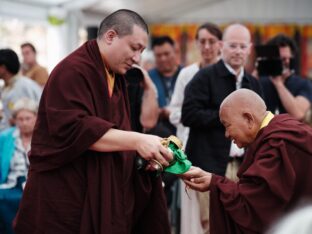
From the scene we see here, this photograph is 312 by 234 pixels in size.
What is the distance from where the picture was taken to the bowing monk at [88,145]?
106 inches

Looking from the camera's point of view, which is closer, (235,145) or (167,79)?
(235,145)

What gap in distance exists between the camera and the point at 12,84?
5.71 m

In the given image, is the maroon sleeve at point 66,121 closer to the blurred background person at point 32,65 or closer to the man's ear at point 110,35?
the man's ear at point 110,35

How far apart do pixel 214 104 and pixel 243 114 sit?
118cm

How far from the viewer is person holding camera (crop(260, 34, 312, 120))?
4.65 m

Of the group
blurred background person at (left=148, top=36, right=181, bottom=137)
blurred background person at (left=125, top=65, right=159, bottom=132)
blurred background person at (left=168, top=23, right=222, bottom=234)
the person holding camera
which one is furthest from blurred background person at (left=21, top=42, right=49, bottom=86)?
the person holding camera

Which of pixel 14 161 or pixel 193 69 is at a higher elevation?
pixel 193 69

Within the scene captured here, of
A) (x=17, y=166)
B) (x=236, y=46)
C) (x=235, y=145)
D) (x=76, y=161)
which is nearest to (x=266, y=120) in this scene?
(x=76, y=161)

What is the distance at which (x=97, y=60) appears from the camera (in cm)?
288

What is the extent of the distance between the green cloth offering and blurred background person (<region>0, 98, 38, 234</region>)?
209 cm

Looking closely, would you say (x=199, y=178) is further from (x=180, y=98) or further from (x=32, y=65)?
(x=32, y=65)

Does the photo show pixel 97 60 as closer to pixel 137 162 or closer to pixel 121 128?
pixel 121 128

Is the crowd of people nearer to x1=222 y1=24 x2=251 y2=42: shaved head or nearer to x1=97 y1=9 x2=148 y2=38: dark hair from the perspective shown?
x1=97 y1=9 x2=148 y2=38: dark hair

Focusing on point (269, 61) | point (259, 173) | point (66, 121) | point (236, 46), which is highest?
point (236, 46)
